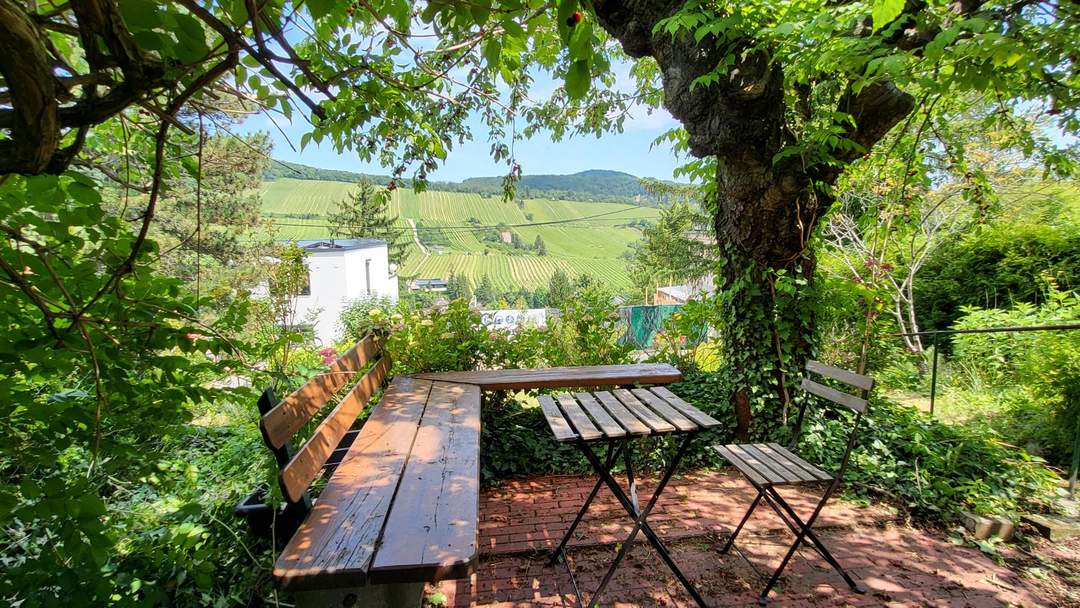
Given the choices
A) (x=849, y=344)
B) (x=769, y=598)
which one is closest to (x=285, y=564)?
(x=769, y=598)

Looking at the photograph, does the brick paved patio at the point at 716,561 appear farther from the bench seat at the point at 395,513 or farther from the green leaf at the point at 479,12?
the green leaf at the point at 479,12

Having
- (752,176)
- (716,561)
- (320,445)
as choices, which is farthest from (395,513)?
(752,176)

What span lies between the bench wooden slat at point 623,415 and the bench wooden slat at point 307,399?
1.35 meters

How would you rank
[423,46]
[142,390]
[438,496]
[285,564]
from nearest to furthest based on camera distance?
[285,564]
[142,390]
[438,496]
[423,46]

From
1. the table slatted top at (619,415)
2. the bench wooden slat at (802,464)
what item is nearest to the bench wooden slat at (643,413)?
the table slatted top at (619,415)

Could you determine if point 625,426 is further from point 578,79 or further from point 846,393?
point 578,79

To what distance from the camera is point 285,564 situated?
134cm

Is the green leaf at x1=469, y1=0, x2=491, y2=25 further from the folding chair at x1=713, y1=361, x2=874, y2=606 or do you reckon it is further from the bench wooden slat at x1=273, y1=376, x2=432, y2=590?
the folding chair at x1=713, y1=361, x2=874, y2=606

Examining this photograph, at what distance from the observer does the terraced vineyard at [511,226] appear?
40062 mm

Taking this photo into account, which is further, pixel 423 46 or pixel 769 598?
pixel 423 46

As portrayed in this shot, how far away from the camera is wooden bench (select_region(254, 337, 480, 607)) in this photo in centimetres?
132

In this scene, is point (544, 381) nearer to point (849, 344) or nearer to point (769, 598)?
point (769, 598)


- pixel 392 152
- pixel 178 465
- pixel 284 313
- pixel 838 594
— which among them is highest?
pixel 392 152

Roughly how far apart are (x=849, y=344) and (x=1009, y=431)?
1.34 metres
